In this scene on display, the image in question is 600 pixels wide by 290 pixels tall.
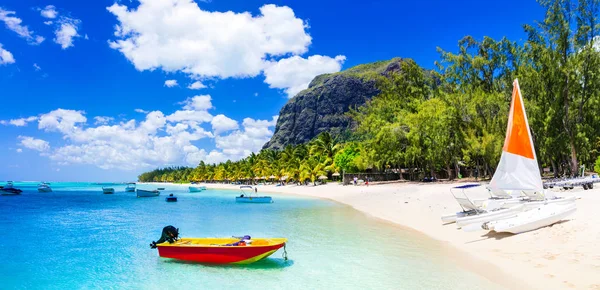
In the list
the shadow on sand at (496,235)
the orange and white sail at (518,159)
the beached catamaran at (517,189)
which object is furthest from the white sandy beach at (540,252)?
the orange and white sail at (518,159)

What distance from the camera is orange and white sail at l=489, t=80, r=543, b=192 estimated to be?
15.6 m

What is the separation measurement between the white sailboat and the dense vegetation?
19978 millimetres

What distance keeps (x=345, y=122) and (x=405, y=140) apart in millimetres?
138260

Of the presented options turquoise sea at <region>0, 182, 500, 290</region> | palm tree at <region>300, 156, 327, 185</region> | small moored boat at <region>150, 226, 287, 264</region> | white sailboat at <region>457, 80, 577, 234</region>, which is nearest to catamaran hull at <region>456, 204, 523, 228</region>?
white sailboat at <region>457, 80, 577, 234</region>

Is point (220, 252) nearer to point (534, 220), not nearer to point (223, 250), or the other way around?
point (223, 250)

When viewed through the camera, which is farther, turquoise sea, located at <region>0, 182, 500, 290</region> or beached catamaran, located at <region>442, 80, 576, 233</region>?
beached catamaran, located at <region>442, 80, 576, 233</region>

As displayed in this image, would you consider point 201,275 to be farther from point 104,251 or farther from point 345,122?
point 345,122

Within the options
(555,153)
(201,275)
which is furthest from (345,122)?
(201,275)

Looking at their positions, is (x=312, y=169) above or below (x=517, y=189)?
above

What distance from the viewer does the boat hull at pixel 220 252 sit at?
43.3 feet

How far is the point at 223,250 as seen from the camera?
1342 cm

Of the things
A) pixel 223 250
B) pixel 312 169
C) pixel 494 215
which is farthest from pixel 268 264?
pixel 312 169

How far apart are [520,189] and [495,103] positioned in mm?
25349

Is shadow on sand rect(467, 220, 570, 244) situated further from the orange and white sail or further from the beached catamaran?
the orange and white sail
